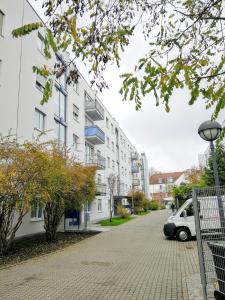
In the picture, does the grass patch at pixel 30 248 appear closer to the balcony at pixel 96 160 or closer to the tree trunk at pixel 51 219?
the tree trunk at pixel 51 219

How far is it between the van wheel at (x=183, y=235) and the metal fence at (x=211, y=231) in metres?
9.37

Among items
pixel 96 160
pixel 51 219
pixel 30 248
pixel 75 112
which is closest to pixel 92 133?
pixel 96 160

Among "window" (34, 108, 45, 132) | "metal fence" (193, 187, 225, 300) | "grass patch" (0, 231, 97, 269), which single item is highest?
"window" (34, 108, 45, 132)

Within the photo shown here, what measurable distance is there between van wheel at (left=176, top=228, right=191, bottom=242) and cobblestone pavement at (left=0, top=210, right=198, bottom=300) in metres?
1.53

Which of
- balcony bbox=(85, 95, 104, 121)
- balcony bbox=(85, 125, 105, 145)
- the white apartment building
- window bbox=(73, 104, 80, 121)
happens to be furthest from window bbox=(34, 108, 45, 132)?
balcony bbox=(85, 95, 104, 121)

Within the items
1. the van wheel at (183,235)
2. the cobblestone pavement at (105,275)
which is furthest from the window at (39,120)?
the van wheel at (183,235)

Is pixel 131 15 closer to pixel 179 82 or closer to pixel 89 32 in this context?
pixel 89 32

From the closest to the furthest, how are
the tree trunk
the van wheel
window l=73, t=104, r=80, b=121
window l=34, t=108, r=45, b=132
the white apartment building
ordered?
the van wheel → the tree trunk → the white apartment building → window l=34, t=108, r=45, b=132 → window l=73, t=104, r=80, b=121

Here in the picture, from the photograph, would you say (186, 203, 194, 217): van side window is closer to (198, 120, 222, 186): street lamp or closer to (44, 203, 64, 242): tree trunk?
(44, 203, 64, 242): tree trunk

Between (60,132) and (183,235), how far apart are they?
44.2 feet

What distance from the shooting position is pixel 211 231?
5.29m

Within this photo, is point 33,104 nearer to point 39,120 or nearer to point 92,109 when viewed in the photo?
point 39,120

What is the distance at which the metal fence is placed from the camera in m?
5.04

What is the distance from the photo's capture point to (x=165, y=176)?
112 m
